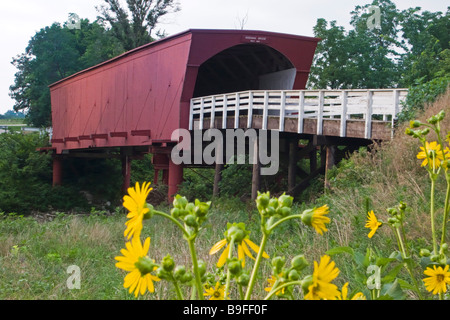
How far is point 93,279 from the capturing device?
270 inches

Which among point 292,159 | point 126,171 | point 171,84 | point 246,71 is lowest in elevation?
point 126,171

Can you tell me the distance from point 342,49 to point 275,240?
24453mm

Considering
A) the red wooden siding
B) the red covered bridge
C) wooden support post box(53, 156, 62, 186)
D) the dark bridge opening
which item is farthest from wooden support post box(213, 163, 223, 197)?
wooden support post box(53, 156, 62, 186)

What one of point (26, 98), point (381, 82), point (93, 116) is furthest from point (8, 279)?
point (26, 98)

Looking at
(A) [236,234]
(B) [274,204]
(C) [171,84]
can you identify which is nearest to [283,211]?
(B) [274,204]

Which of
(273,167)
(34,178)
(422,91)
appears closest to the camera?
(422,91)

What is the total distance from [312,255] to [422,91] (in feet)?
18.6

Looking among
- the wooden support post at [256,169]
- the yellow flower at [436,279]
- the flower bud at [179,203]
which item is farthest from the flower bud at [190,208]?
the wooden support post at [256,169]

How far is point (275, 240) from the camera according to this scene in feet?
23.8

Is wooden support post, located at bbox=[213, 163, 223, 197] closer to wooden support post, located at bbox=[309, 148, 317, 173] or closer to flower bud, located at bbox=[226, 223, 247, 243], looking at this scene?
wooden support post, located at bbox=[309, 148, 317, 173]

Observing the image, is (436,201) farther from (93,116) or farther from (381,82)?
(381,82)

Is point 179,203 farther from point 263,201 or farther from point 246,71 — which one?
point 246,71

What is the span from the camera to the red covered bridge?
16.3 m

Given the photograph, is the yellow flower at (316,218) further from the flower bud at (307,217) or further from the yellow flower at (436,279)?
the yellow flower at (436,279)
